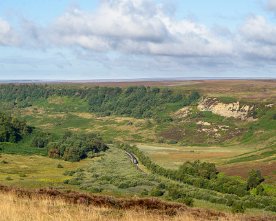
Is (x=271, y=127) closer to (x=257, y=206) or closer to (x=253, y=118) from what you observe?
(x=253, y=118)

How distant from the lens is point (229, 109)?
154 metres

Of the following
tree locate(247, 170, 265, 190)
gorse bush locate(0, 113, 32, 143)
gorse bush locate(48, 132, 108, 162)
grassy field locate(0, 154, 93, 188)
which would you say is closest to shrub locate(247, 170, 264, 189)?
tree locate(247, 170, 265, 190)

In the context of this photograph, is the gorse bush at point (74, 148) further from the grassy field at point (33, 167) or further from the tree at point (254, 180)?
the tree at point (254, 180)

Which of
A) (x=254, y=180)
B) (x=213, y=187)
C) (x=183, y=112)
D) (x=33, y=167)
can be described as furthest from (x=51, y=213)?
(x=183, y=112)

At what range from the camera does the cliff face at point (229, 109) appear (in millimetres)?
148250

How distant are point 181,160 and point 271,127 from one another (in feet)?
150

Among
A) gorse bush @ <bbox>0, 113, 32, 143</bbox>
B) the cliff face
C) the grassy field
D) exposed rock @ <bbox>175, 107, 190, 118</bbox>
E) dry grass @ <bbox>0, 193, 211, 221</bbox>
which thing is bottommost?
the grassy field

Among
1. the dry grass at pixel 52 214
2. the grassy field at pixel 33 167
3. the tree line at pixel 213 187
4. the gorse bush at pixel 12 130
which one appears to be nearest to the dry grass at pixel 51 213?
the dry grass at pixel 52 214

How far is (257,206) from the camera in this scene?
49.7 meters

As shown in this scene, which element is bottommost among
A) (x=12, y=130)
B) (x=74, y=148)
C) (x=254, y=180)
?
(x=74, y=148)

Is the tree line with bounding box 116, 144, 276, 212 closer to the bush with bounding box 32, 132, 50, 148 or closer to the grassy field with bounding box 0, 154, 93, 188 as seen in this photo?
the grassy field with bounding box 0, 154, 93, 188

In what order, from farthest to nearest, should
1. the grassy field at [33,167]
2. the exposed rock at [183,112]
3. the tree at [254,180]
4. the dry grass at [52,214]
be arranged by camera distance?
the exposed rock at [183,112] < the grassy field at [33,167] < the tree at [254,180] < the dry grass at [52,214]

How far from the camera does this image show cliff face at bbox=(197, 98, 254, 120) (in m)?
148

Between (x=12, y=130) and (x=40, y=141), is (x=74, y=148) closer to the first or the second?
(x=40, y=141)
